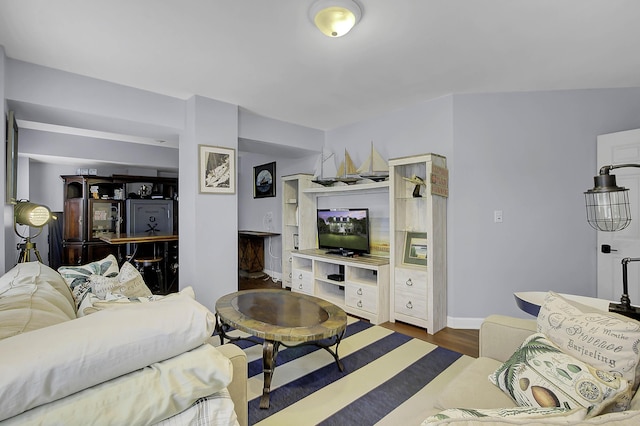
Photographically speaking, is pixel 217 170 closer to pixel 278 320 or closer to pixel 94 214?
pixel 278 320

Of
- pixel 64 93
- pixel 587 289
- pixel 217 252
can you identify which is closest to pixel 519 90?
pixel 587 289

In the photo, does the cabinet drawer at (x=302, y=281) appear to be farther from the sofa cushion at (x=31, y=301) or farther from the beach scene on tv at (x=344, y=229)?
the sofa cushion at (x=31, y=301)

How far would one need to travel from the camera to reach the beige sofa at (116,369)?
64 centimetres

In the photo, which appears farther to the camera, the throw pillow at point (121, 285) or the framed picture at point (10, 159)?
the framed picture at point (10, 159)

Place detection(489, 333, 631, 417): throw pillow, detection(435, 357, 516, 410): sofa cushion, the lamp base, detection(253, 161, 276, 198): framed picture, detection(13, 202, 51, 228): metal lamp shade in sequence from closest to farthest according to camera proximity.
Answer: detection(489, 333, 631, 417): throw pillow
detection(435, 357, 516, 410): sofa cushion
the lamp base
detection(13, 202, 51, 228): metal lamp shade
detection(253, 161, 276, 198): framed picture

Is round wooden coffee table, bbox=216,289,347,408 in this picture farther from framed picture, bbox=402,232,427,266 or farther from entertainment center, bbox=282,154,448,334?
framed picture, bbox=402,232,427,266

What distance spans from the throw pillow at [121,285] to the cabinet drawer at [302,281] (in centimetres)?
230

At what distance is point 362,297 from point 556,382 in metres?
2.40

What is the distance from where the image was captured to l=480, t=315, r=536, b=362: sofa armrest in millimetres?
1573

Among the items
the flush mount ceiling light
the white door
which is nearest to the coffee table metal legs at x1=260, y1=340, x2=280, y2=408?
the flush mount ceiling light

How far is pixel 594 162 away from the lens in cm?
288

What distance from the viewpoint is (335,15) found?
5.96ft

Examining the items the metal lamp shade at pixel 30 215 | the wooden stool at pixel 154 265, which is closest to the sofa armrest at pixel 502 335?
the metal lamp shade at pixel 30 215

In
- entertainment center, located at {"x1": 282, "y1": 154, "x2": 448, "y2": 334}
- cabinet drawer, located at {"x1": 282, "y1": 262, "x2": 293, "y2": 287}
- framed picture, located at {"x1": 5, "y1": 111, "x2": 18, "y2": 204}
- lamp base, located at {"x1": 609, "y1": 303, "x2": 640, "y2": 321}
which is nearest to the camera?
lamp base, located at {"x1": 609, "y1": 303, "x2": 640, "y2": 321}
